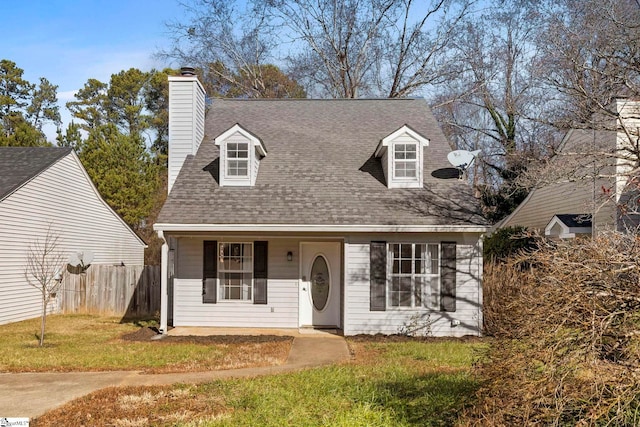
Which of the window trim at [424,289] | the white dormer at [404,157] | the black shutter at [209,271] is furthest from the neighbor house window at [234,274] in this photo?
the white dormer at [404,157]

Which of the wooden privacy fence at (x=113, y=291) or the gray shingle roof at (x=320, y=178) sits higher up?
the gray shingle roof at (x=320, y=178)

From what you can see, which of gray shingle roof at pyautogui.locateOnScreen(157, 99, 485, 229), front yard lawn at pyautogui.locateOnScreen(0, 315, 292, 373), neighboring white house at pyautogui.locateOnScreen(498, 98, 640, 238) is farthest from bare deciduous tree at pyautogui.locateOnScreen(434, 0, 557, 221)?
front yard lawn at pyautogui.locateOnScreen(0, 315, 292, 373)

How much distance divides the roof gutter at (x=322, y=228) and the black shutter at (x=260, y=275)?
0.98 metres

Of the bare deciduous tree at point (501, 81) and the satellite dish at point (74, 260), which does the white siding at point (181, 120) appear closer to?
the satellite dish at point (74, 260)

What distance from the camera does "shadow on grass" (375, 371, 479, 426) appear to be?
19.0 ft

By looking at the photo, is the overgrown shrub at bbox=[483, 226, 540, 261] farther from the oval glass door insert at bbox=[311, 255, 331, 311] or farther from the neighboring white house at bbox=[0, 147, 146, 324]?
the neighboring white house at bbox=[0, 147, 146, 324]

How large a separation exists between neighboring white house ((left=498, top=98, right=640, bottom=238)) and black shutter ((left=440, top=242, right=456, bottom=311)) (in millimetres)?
2421

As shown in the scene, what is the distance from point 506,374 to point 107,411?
4.59 meters

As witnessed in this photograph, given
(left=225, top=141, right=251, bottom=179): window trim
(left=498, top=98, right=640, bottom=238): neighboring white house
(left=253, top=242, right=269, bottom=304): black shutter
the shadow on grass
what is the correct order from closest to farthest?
the shadow on grass → (left=498, top=98, right=640, bottom=238): neighboring white house → (left=253, top=242, right=269, bottom=304): black shutter → (left=225, top=141, right=251, bottom=179): window trim

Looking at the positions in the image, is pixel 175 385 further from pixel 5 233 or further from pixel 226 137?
pixel 5 233

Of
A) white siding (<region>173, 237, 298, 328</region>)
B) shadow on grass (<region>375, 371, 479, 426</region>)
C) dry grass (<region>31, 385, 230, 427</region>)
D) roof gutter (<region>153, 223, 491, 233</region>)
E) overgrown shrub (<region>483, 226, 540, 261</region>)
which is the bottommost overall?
dry grass (<region>31, 385, 230, 427</region>)

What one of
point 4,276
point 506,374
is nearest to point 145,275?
point 4,276

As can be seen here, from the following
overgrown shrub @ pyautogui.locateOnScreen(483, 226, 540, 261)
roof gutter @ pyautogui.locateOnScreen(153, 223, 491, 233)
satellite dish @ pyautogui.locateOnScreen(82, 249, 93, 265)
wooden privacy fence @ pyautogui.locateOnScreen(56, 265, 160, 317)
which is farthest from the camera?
overgrown shrub @ pyautogui.locateOnScreen(483, 226, 540, 261)

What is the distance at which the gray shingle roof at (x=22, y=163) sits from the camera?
49.8 ft
